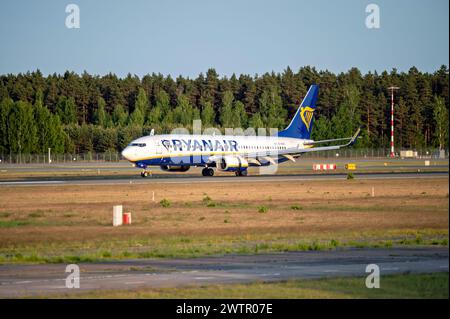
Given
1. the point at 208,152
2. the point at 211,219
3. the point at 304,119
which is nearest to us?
the point at 211,219

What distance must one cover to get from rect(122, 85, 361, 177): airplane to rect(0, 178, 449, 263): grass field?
40.0ft

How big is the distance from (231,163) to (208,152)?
2677 mm

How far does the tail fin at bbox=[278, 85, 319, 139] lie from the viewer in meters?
98.6

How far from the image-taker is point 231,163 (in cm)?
8462

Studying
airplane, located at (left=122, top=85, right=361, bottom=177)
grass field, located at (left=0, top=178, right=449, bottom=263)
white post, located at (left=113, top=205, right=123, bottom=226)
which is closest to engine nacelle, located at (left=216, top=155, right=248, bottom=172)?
airplane, located at (left=122, top=85, right=361, bottom=177)

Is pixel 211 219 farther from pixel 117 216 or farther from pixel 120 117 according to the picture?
pixel 120 117

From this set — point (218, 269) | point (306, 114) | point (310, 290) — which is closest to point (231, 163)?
point (306, 114)

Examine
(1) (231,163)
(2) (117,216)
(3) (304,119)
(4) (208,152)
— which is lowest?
(2) (117,216)

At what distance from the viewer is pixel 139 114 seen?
193375 mm

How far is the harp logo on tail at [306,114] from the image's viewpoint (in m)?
99.4

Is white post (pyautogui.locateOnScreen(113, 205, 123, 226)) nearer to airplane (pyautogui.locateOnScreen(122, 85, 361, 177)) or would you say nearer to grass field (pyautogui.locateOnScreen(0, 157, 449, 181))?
airplane (pyautogui.locateOnScreen(122, 85, 361, 177))

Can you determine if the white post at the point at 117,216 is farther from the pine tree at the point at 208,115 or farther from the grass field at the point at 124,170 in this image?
the pine tree at the point at 208,115
